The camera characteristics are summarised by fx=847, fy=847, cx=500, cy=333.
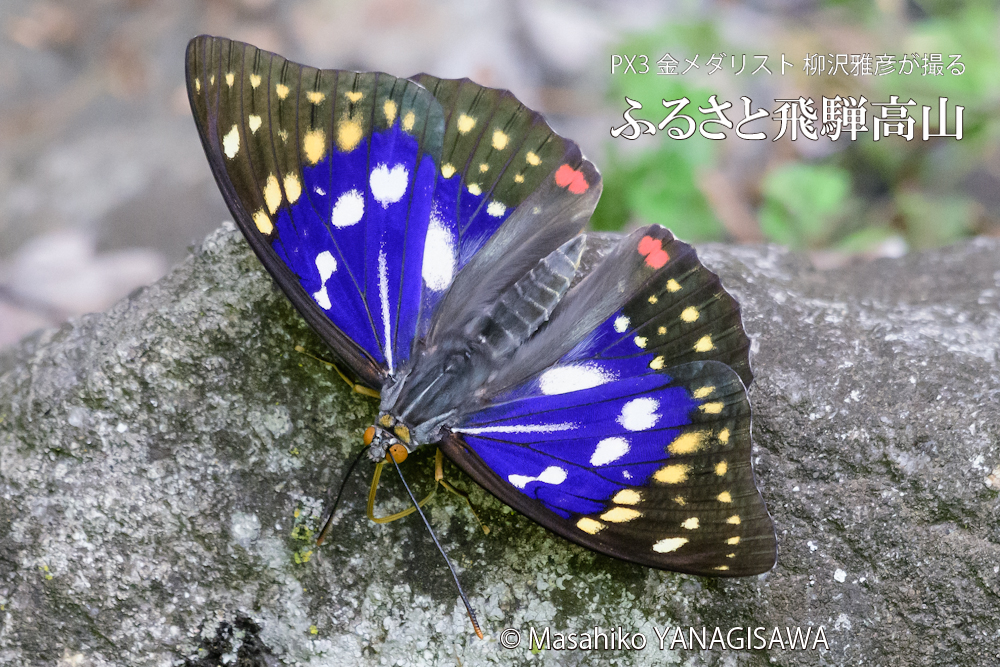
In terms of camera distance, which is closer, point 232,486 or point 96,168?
point 232,486

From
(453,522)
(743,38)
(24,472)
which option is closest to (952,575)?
(453,522)

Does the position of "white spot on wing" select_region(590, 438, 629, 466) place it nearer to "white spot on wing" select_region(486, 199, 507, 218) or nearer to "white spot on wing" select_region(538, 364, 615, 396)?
"white spot on wing" select_region(538, 364, 615, 396)

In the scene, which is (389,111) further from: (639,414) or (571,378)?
(639,414)

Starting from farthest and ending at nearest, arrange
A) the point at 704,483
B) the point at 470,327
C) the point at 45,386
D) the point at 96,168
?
the point at 96,168
the point at 45,386
the point at 470,327
the point at 704,483

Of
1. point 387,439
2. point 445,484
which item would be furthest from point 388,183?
point 445,484

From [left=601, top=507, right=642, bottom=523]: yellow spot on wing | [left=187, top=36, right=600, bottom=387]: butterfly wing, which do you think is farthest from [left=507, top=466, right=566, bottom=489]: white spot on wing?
[left=187, top=36, right=600, bottom=387]: butterfly wing

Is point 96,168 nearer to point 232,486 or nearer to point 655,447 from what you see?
point 232,486
